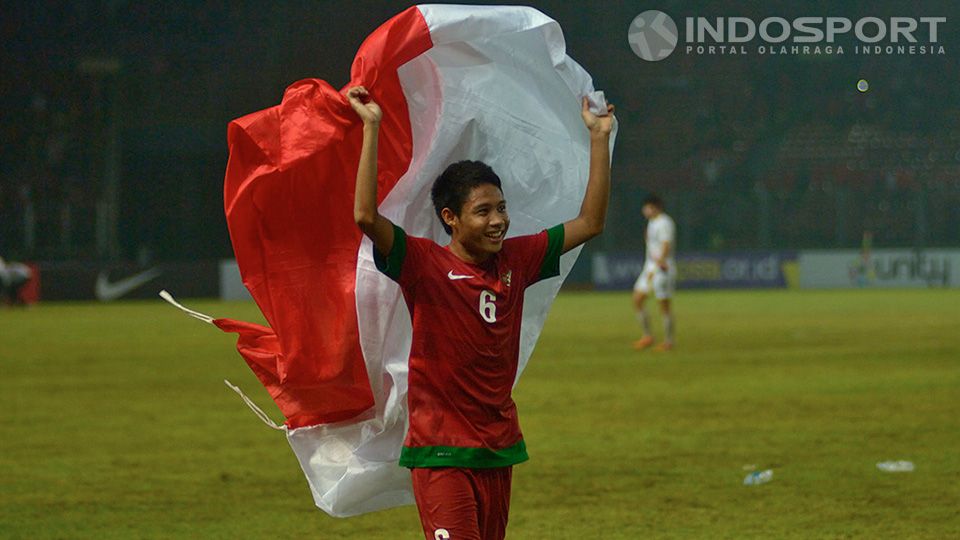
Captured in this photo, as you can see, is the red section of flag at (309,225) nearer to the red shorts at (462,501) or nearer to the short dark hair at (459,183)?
the short dark hair at (459,183)

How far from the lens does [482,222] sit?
4.74 metres

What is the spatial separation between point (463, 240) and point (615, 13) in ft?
121

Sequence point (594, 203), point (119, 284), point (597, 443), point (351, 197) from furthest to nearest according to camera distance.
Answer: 1. point (119, 284)
2. point (597, 443)
3. point (351, 197)
4. point (594, 203)

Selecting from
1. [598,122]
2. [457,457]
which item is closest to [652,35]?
[598,122]

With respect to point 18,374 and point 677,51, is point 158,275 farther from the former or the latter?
point 18,374

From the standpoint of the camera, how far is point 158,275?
121ft

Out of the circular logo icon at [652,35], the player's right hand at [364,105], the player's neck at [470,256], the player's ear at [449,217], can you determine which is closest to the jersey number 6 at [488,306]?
the player's neck at [470,256]

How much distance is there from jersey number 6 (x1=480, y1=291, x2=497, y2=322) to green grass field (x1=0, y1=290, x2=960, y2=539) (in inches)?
105

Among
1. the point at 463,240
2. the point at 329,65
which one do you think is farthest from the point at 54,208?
the point at 463,240

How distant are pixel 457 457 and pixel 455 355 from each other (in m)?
0.34

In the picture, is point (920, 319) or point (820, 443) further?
point (920, 319)

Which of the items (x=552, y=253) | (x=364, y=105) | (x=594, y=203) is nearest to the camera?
(x=364, y=105)

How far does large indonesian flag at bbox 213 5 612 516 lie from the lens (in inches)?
211

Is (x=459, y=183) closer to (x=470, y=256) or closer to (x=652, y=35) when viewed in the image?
(x=470, y=256)
